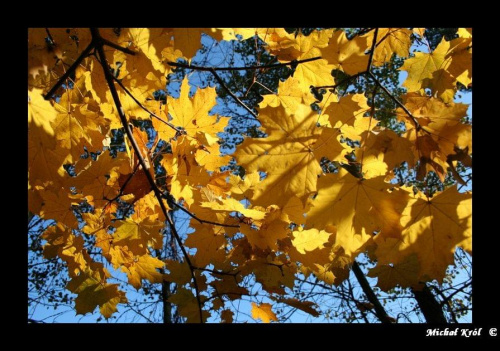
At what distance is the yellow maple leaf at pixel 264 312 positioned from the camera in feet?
6.75

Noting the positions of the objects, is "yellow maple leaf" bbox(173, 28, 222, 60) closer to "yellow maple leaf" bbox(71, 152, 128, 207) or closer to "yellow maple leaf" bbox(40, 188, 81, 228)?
"yellow maple leaf" bbox(71, 152, 128, 207)

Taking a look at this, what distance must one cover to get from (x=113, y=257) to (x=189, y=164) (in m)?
0.72

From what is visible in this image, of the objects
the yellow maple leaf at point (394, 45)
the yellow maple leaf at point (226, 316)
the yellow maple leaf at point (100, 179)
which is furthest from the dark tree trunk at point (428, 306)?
the yellow maple leaf at point (100, 179)

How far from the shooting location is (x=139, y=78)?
179 centimetres

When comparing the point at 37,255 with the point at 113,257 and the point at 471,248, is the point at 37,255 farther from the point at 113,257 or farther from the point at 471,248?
the point at 471,248

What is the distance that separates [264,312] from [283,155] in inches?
46.2

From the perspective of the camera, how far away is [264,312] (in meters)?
2.06

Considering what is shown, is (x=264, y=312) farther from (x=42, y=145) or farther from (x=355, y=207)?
(x=42, y=145)

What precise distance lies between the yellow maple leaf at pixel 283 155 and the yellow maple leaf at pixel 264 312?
1054 mm

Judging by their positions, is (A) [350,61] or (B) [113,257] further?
(B) [113,257]

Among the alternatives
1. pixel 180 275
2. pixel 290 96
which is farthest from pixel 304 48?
pixel 180 275

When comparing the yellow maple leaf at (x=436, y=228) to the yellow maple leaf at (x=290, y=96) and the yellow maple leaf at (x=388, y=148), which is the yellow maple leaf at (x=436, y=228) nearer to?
the yellow maple leaf at (x=388, y=148)
